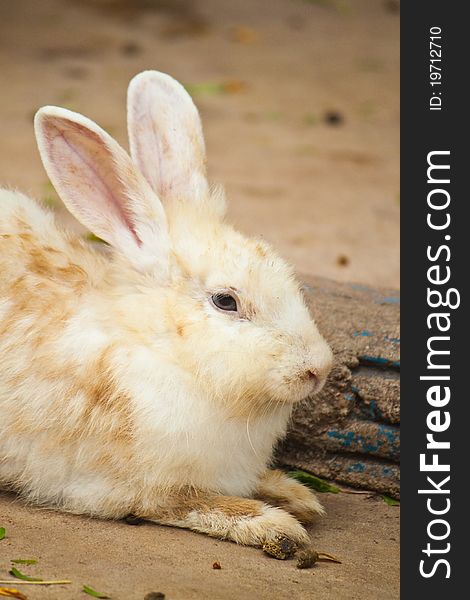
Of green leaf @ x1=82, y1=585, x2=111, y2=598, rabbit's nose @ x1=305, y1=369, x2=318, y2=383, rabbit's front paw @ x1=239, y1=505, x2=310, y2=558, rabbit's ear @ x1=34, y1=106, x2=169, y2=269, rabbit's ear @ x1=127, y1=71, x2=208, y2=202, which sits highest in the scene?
rabbit's ear @ x1=127, y1=71, x2=208, y2=202

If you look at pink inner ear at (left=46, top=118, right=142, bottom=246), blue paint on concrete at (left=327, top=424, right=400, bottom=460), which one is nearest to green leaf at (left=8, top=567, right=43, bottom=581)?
pink inner ear at (left=46, top=118, right=142, bottom=246)

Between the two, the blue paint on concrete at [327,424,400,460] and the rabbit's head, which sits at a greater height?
the rabbit's head

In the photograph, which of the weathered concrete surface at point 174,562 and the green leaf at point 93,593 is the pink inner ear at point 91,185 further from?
the green leaf at point 93,593

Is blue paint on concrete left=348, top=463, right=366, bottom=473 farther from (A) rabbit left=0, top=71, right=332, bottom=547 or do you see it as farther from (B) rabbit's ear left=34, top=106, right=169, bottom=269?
(B) rabbit's ear left=34, top=106, right=169, bottom=269

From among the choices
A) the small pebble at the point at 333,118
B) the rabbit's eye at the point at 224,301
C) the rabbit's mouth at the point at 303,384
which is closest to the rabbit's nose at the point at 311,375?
the rabbit's mouth at the point at 303,384

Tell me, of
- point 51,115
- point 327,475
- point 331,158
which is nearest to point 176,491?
point 327,475

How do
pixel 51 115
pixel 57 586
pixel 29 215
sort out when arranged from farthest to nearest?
pixel 29 215
pixel 51 115
pixel 57 586

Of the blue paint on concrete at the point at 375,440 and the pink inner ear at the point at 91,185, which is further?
the blue paint on concrete at the point at 375,440

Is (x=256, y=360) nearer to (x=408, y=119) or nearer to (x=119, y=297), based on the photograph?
(x=119, y=297)
